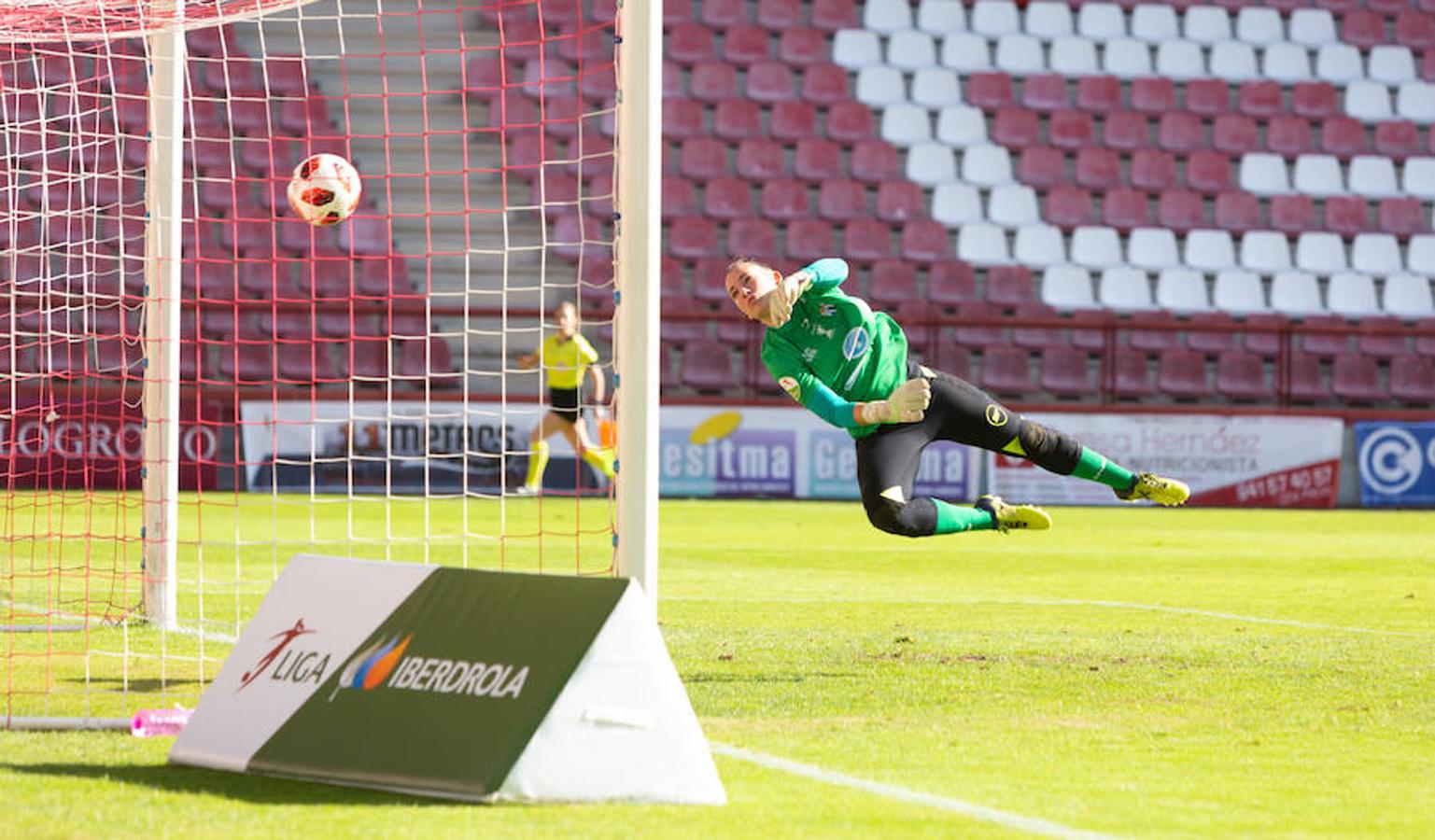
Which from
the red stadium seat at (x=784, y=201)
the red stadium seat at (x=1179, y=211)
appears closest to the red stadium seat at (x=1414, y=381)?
the red stadium seat at (x=1179, y=211)

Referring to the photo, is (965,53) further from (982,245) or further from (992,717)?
(992,717)

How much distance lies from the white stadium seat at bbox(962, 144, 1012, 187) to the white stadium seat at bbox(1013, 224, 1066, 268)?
36.9 inches

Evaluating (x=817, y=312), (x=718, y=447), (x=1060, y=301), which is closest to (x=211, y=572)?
(x=817, y=312)

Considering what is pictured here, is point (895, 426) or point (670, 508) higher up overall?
point (895, 426)

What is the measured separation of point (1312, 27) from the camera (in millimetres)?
31062

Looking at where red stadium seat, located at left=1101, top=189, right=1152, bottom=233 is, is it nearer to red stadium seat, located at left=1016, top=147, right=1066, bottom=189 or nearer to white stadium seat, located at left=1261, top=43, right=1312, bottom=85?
red stadium seat, located at left=1016, top=147, right=1066, bottom=189

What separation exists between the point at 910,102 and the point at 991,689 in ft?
73.3

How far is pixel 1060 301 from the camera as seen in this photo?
2766cm

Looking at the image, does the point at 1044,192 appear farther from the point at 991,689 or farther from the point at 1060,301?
the point at 991,689

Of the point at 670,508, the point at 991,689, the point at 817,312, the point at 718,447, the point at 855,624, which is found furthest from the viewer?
the point at 718,447

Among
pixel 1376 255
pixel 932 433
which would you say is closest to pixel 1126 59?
pixel 1376 255

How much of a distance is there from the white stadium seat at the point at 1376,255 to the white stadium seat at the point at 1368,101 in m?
2.22

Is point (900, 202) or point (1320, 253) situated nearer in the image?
point (900, 202)

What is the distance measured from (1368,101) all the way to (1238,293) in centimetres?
465
